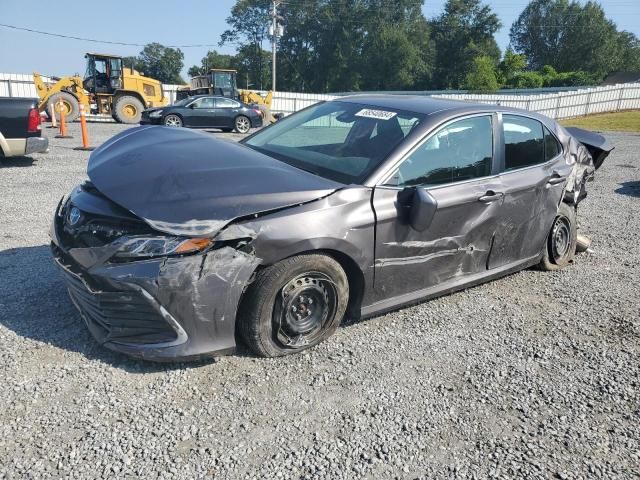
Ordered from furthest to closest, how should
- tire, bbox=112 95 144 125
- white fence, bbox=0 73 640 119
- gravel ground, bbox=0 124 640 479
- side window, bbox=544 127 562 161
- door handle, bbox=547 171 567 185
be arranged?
white fence, bbox=0 73 640 119
tire, bbox=112 95 144 125
side window, bbox=544 127 562 161
door handle, bbox=547 171 567 185
gravel ground, bbox=0 124 640 479

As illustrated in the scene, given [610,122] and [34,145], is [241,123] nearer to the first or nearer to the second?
[34,145]

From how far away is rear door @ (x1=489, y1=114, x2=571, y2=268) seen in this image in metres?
3.90

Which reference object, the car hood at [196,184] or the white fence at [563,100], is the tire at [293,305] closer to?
the car hood at [196,184]

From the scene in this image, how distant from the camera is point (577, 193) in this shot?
4781 mm

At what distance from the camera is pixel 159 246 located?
2596mm

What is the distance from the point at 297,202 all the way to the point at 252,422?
1207 mm

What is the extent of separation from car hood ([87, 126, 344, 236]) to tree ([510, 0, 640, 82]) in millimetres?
79383

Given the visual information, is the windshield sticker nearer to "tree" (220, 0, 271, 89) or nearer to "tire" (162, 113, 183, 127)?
"tire" (162, 113, 183, 127)

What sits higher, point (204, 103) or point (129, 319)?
point (204, 103)

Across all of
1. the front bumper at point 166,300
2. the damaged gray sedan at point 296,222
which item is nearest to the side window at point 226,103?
the damaged gray sedan at point 296,222

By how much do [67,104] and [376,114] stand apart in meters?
18.0

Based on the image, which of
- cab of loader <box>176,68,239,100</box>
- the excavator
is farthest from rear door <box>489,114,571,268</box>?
cab of loader <box>176,68,239,100</box>

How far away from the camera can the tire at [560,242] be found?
15.3ft

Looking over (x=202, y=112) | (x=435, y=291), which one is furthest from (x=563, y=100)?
(x=435, y=291)
